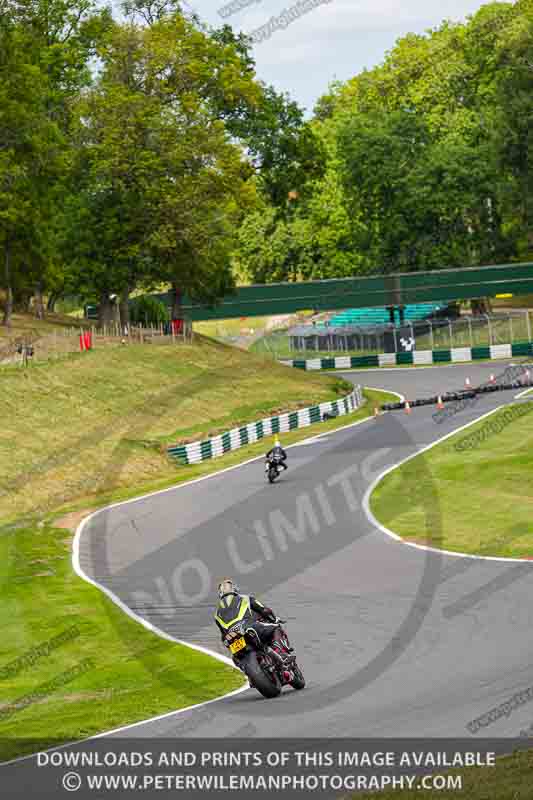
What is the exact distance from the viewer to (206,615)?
2291 centimetres

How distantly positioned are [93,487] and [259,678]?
28.9 metres

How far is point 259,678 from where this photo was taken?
15.8m

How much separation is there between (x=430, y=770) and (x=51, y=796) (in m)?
3.60

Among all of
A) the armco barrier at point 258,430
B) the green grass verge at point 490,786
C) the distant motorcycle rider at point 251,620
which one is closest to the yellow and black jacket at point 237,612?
the distant motorcycle rider at point 251,620

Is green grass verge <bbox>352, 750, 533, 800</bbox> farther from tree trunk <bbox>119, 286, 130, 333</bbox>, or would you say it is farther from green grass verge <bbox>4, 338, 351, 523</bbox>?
tree trunk <bbox>119, 286, 130, 333</bbox>

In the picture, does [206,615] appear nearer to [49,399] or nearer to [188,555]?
[188,555]

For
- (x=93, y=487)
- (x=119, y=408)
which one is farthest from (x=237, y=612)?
(x=119, y=408)

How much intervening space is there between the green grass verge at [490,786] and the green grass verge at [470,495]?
14.2 meters

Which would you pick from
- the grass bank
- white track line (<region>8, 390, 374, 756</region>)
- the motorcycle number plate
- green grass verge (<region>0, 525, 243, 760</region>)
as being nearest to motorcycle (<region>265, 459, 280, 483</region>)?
white track line (<region>8, 390, 374, 756</region>)

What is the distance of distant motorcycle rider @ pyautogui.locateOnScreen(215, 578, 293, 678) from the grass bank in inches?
50.5

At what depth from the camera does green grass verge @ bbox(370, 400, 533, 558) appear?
92.2 ft

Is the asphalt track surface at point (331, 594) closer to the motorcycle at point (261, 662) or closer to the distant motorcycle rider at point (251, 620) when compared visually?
the motorcycle at point (261, 662)

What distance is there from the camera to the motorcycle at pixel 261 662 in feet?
51.9
